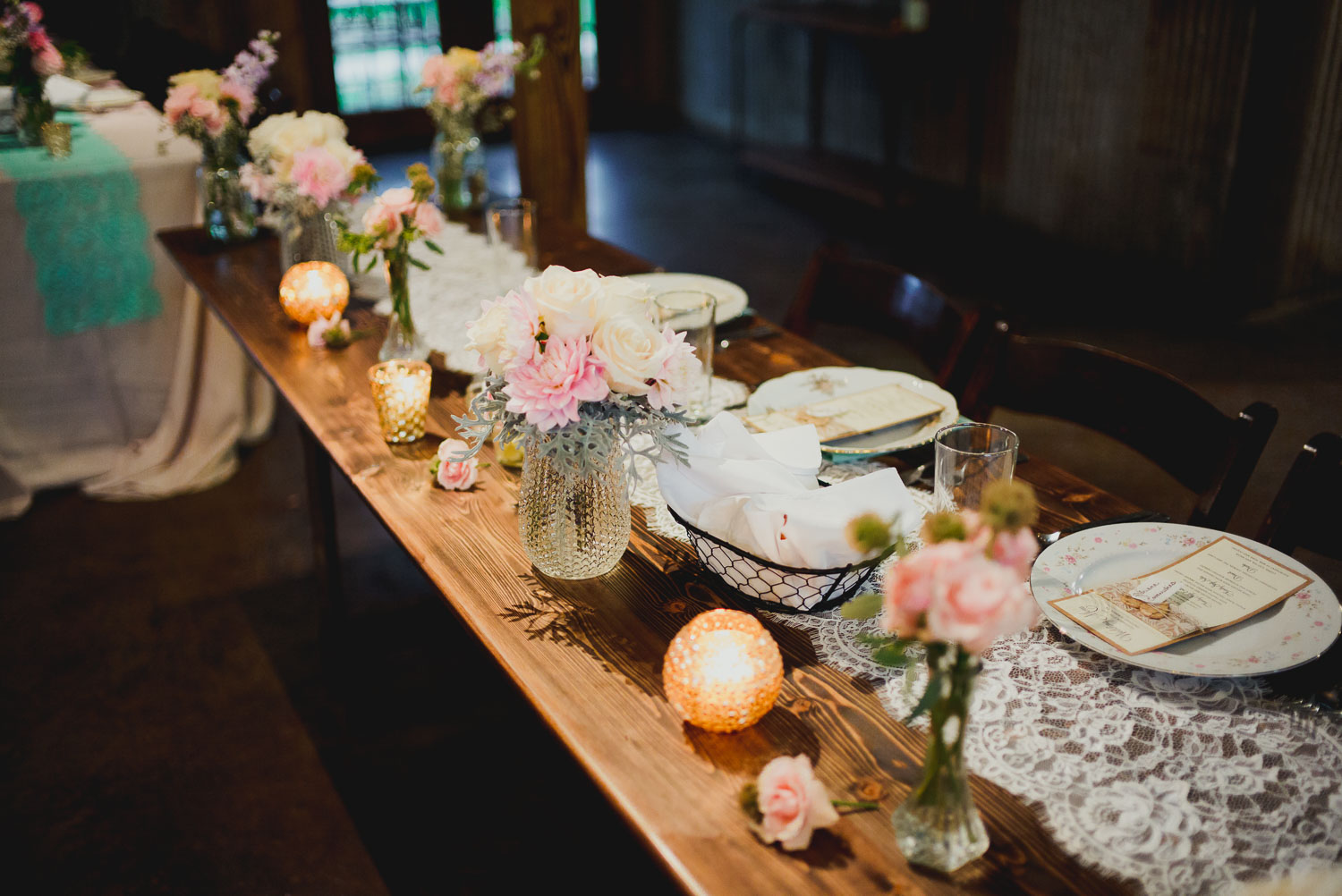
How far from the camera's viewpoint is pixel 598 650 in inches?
43.1

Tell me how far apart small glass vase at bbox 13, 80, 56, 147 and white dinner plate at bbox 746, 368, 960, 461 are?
8.28ft

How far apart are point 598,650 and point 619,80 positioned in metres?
7.00

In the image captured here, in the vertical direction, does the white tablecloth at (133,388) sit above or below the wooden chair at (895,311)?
below

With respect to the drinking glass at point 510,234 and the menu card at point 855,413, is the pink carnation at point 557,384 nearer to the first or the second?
the menu card at point 855,413

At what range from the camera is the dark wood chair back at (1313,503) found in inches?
48.1

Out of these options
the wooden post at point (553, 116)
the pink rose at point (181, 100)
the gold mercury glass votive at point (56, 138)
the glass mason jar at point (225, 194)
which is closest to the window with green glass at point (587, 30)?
the wooden post at point (553, 116)

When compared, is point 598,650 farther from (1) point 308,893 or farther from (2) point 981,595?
(1) point 308,893

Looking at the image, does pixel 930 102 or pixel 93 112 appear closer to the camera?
pixel 93 112

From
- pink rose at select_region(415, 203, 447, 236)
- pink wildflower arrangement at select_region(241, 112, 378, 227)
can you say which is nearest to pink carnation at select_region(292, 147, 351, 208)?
pink wildflower arrangement at select_region(241, 112, 378, 227)

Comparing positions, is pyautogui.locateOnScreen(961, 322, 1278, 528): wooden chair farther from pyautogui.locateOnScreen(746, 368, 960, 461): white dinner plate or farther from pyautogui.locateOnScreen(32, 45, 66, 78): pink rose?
pyautogui.locateOnScreen(32, 45, 66, 78): pink rose

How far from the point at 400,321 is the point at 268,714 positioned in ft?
3.12

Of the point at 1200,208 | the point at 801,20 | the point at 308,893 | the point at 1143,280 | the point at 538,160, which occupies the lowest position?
the point at 308,893

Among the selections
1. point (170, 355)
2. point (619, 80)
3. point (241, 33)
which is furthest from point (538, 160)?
point (619, 80)

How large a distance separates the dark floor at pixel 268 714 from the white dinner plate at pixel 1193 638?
0.55m
